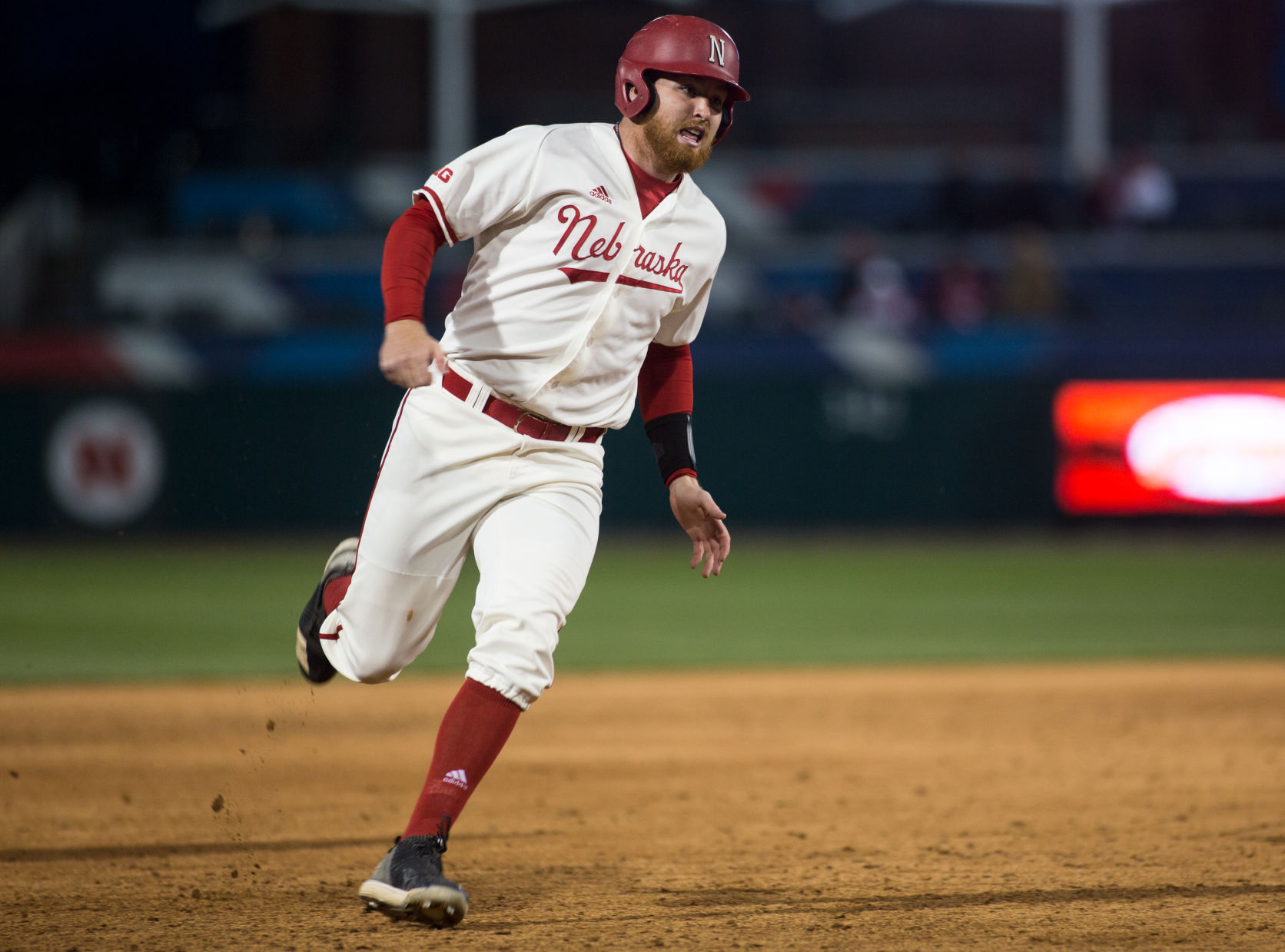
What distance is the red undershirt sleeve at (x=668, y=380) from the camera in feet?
12.9

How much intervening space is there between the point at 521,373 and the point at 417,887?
1.14 m

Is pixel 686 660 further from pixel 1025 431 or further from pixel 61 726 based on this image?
pixel 1025 431

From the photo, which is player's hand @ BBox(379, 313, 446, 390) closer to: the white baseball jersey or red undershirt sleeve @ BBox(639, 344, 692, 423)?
the white baseball jersey

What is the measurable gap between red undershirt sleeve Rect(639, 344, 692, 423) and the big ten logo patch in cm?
970

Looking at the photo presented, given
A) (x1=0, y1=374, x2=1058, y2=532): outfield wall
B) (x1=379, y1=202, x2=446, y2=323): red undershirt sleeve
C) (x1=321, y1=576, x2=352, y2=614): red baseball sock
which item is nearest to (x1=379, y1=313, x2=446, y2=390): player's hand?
(x1=379, y1=202, x2=446, y2=323): red undershirt sleeve

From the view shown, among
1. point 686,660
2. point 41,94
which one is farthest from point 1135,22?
point 686,660

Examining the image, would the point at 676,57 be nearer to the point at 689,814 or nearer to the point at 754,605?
the point at 689,814

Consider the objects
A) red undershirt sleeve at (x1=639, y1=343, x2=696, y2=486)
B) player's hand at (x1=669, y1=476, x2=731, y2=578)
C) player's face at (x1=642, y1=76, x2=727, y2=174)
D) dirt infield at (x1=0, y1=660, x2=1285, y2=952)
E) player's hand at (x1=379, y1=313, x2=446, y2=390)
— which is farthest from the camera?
red undershirt sleeve at (x1=639, y1=343, x2=696, y2=486)

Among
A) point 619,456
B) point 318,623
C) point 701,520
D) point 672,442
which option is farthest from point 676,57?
point 619,456

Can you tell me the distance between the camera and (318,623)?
Answer: 389 cm

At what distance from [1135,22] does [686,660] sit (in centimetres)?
1801

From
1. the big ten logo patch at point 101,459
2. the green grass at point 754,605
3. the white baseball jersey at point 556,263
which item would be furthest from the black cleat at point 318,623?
the big ten logo patch at point 101,459

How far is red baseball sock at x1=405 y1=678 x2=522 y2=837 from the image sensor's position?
3.30 metres

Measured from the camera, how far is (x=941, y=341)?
13125mm
